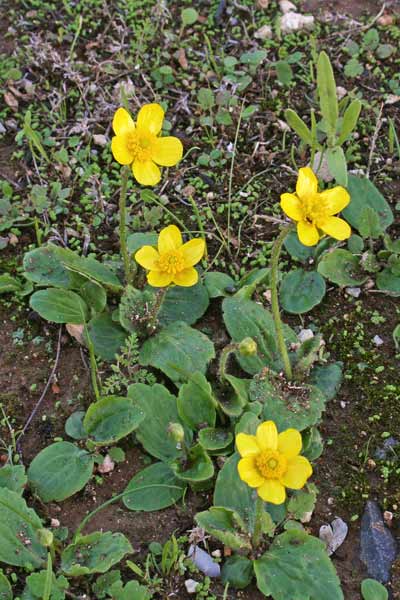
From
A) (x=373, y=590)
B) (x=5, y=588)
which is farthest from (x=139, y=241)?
(x=373, y=590)

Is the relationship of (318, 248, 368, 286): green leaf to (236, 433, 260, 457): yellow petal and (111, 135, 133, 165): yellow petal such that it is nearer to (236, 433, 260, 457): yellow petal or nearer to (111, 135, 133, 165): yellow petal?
(111, 135, 133, 165): yellow petal

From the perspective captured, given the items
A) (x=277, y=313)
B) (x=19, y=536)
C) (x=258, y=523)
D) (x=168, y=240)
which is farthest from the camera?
(x=168, y=240)

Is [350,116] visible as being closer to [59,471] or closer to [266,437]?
[266,437]

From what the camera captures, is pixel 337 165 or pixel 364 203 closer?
pixel 337 165

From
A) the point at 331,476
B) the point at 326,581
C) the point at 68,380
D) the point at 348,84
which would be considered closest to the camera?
the point at 326,581

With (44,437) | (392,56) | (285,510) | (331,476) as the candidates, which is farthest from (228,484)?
(392,56)

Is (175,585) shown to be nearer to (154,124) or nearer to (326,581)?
(326,581)
